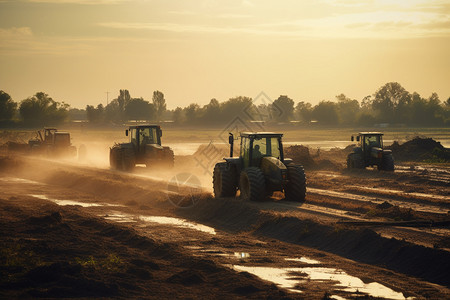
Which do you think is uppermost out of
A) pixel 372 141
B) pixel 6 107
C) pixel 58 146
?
pixel 6 107

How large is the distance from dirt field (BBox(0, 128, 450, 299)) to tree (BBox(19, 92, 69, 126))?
8395 cm

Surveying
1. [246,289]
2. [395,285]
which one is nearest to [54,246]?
[246,289]

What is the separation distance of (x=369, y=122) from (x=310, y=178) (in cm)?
10057

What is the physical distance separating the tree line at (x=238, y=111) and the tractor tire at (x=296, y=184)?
280ft

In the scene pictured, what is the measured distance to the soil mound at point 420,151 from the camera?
1845 inches

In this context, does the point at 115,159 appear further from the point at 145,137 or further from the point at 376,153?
the point at 376,153

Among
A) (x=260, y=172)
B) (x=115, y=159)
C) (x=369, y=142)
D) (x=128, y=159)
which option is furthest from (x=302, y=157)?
(x=260, y=172)

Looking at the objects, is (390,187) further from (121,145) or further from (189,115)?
(189,115)

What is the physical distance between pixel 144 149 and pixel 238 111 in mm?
87219

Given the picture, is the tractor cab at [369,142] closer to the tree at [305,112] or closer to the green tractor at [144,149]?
the green tractor at [144,149]

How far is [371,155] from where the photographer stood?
123 feet

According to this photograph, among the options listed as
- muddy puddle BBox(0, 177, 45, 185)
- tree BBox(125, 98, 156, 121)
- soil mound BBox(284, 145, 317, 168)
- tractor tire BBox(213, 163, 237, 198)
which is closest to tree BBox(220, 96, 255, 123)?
tree BBox(125, 98, 156, 121)

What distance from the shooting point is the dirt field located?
41.6 ft

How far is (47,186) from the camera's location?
32.5m
